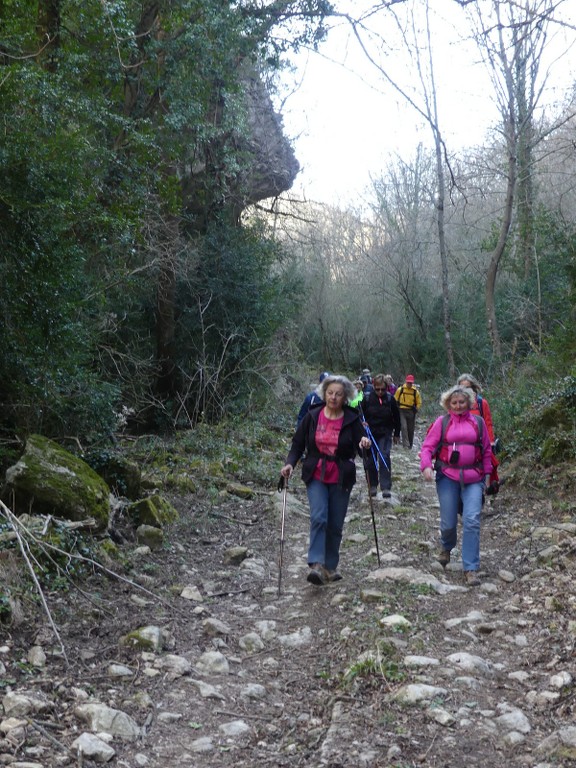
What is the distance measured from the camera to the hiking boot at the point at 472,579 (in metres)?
7.00

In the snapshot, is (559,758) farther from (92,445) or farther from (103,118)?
(103,118)

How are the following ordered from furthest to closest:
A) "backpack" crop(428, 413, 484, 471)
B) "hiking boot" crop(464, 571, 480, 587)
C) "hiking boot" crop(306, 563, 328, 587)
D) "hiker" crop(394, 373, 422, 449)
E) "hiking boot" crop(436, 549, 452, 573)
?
"hiker" crop(394, 373, 422, 449)
"hiking boot" crop(436, 549, 452, 573)
"backpack" crop(428, 413, 484, 471)
"hiking boot" crop(464, 571, 480, 587)
"hiking boot" crop(306, 563, 328, 587)

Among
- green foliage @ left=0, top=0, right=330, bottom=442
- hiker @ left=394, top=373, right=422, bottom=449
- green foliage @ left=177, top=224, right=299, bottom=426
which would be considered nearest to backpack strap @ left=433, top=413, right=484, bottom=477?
green foliage @ left=0, top=0, right=330, bottom=442

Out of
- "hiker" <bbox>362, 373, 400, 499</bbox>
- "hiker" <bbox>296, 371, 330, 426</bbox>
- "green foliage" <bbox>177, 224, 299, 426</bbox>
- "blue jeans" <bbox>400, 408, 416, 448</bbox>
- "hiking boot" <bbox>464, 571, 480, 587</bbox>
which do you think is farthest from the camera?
"green foliage" <bbox>177, 224, 299, 426</bbox>

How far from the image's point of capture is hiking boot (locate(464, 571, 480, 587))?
7.00 metres

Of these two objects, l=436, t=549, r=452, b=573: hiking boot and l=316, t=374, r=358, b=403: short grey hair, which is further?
l=436, t=549, r=452, b=573: hiking boot

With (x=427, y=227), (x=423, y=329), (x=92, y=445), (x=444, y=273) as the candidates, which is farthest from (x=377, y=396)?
(x=427, y=227)

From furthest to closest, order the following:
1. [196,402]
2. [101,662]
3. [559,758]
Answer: [196,402] < [101,662] < [559,758]

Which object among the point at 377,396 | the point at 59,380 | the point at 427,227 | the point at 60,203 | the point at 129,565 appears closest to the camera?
the point at 129,565

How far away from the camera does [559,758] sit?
3703mm

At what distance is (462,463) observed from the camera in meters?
7.33

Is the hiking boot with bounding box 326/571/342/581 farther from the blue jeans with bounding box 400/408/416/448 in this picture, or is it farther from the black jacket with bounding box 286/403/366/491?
the blue jeans with bounding box 400/408/416/448

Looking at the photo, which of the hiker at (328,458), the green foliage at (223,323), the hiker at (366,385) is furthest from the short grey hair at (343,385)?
the green foliage at (223,323)

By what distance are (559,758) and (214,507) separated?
25.1ft
